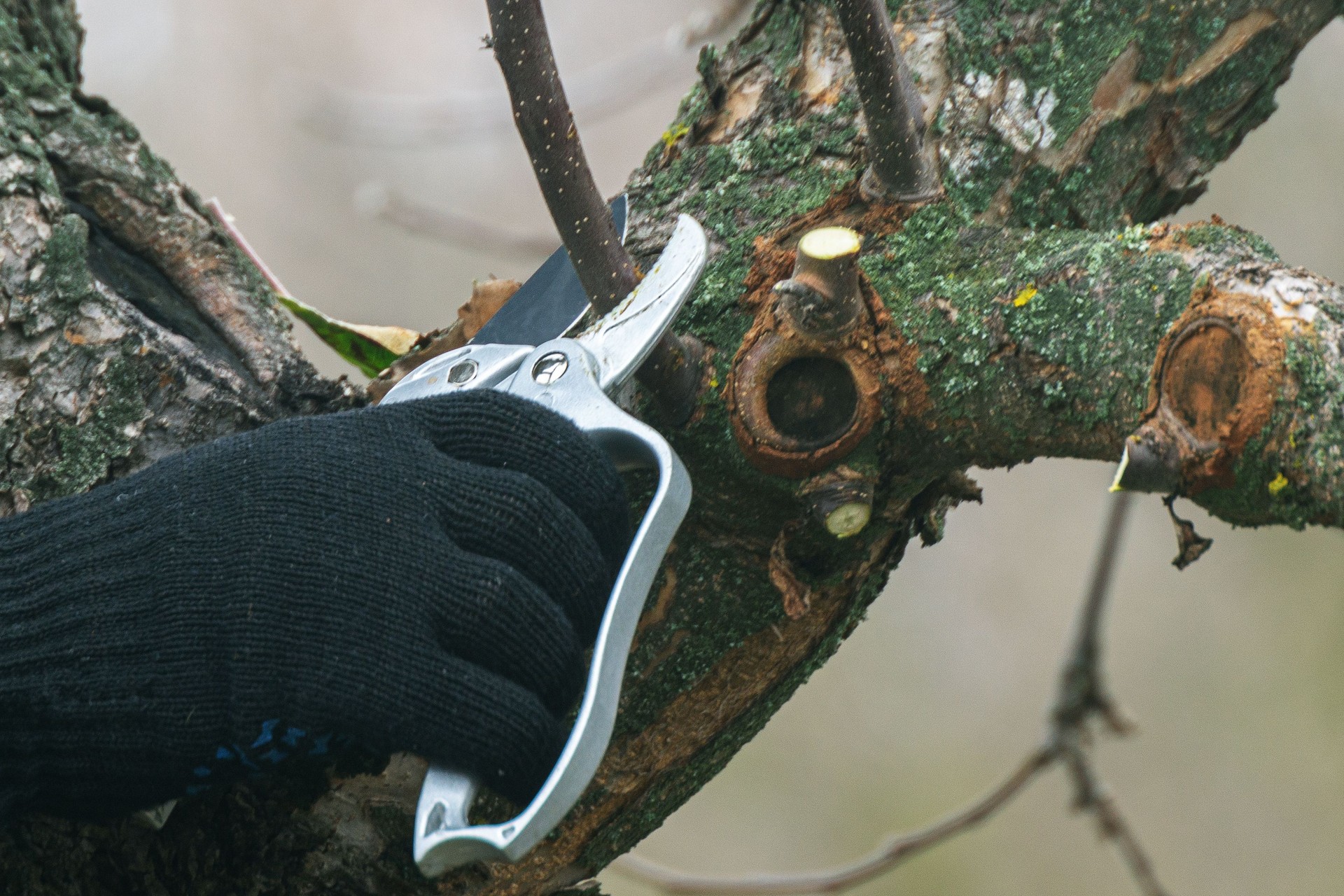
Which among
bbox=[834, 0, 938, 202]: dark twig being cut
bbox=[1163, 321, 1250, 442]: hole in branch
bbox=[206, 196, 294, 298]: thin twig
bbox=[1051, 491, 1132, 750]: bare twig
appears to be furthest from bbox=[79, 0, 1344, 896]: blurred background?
Answer: bbox=[1163, 321, 1250, 442]: hole in branch

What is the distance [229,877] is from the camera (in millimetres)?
875

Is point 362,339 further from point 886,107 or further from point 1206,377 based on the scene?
point 1206,377

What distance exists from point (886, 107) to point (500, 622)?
1.67 ft

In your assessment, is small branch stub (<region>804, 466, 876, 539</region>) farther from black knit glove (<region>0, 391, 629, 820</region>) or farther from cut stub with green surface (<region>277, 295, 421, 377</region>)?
cut stub with green surface (<region>277, 295, 421, 377</region>)

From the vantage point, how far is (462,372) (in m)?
0.88

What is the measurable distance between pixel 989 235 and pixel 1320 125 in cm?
320

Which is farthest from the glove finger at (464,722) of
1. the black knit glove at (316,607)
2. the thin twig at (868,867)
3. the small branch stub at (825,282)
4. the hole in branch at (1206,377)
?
the thin twig at (868,867)

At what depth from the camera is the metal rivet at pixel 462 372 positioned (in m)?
0.87

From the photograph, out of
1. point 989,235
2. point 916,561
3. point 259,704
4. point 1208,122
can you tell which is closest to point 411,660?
point 259,704

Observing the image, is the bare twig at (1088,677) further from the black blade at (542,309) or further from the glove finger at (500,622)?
the glove finger at (500,622)

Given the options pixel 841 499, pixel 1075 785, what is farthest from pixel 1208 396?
pixel 1075 785

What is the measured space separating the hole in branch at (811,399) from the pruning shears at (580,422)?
113 millimetres

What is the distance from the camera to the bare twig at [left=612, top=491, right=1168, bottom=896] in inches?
73.2

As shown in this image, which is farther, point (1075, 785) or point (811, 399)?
point (1075, 785)
